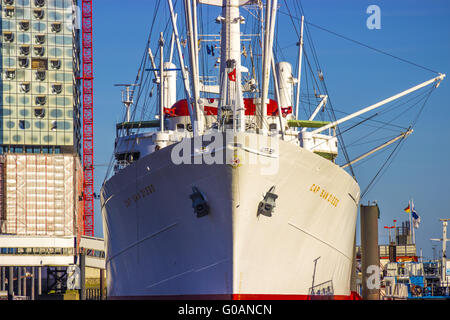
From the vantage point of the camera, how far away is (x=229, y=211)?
33.4 metres

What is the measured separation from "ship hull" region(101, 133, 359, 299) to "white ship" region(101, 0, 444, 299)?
4cm

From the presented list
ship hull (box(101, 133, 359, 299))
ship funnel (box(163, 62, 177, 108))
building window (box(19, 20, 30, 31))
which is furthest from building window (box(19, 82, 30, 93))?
ship hull (box(101, 133, 359, 299))

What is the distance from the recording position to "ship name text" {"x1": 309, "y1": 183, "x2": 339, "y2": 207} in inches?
1438

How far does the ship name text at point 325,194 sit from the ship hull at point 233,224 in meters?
0.05

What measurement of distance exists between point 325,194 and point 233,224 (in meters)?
5.98

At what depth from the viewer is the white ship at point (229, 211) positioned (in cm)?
3359

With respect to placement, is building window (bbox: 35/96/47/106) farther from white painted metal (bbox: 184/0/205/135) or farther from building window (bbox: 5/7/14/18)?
white painted metal (bbox: 184/0/205/135)

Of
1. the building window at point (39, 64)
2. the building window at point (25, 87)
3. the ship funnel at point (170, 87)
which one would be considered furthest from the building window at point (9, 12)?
the ship funnel at point (170, 87)

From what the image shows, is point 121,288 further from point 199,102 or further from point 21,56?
point 21,56

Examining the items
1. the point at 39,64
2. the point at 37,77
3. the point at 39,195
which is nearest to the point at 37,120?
the point at 37,77

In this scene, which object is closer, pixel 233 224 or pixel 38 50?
pixel 233 224

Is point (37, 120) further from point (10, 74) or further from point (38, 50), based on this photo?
point (38, 50)

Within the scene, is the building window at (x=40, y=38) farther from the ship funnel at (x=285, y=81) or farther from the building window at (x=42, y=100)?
the ship funnel at (x=285, y=81)
